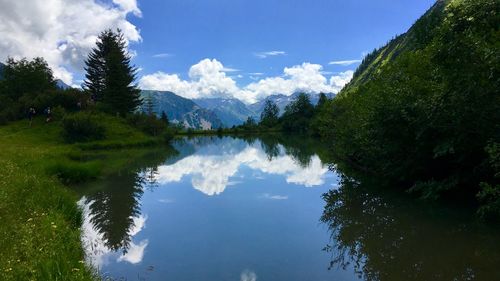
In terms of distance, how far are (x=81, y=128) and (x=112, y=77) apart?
19.8 meters

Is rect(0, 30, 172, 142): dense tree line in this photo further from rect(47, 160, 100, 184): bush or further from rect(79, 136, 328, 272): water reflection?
rect(47, 160, 100, 184): bush

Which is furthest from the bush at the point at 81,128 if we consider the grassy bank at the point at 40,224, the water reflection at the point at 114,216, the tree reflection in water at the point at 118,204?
the grassy bank at the point at 40,224

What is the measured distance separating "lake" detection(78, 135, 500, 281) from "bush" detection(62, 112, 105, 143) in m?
36.5

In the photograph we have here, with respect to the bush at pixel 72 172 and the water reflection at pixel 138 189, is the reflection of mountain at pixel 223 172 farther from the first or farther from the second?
the bush at pixel 72 172

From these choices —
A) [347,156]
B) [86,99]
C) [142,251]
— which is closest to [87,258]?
[142,251]

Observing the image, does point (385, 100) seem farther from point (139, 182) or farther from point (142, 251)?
point (139, 182)

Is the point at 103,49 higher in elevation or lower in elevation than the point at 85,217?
higher

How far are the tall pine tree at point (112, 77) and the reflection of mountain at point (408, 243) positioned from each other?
68.4 meters

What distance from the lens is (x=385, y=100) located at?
80.7 feet

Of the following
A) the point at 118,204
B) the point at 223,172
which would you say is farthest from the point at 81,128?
the point at 118,204

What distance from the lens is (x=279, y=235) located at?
1708cm

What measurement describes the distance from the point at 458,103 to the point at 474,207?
5.73 meters

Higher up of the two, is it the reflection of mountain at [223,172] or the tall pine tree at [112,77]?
the tall pine tree at [112,77]

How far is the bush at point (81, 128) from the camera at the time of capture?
62219 mm
